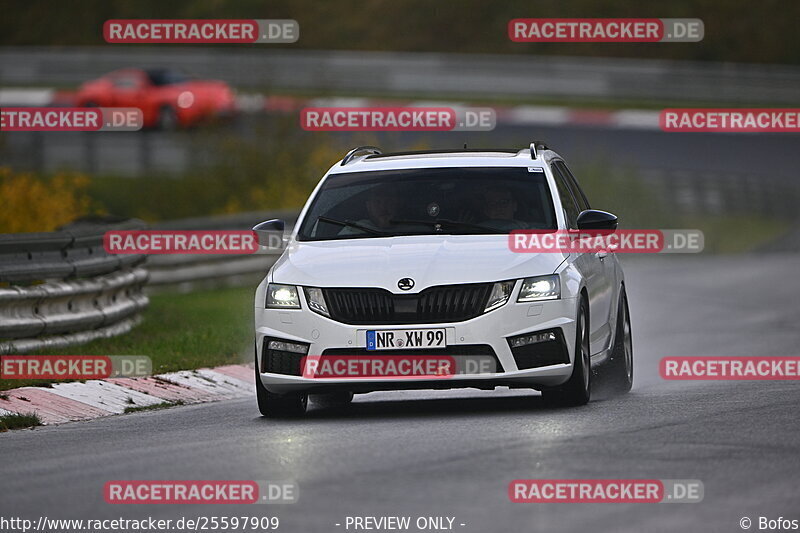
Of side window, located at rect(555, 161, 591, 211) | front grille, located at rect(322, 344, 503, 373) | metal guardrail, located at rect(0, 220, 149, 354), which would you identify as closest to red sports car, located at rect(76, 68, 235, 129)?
metal guardrail, located at rect(0, 220, 149, 354)

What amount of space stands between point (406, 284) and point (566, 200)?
2.09 m

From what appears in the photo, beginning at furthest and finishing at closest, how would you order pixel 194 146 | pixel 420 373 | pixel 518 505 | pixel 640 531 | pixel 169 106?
pixel 169 106 < pixel 194 146 < pixel 420 373 < pixel 518 505 < pixel 640 531

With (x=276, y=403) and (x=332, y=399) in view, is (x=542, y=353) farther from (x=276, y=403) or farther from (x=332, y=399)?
(x=332, y=399)

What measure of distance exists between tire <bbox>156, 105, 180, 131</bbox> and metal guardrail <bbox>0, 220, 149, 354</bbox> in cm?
2581

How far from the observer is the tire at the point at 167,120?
139 feet

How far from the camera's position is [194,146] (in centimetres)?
3375

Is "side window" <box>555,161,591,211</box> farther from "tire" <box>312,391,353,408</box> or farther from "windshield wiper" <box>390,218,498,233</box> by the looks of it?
"tire" <box>312,391,353,408</box>

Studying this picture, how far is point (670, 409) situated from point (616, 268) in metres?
2.59

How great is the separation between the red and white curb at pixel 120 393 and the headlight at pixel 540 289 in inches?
120

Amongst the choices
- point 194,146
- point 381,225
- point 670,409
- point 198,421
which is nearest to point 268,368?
point 198,421

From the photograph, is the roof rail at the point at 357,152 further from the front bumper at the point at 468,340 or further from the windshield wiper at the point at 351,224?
the front bumper at the point at 468,340

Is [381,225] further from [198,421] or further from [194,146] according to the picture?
[194,146]

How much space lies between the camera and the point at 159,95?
4241 centimetres

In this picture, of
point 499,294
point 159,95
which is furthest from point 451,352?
point 159,95
